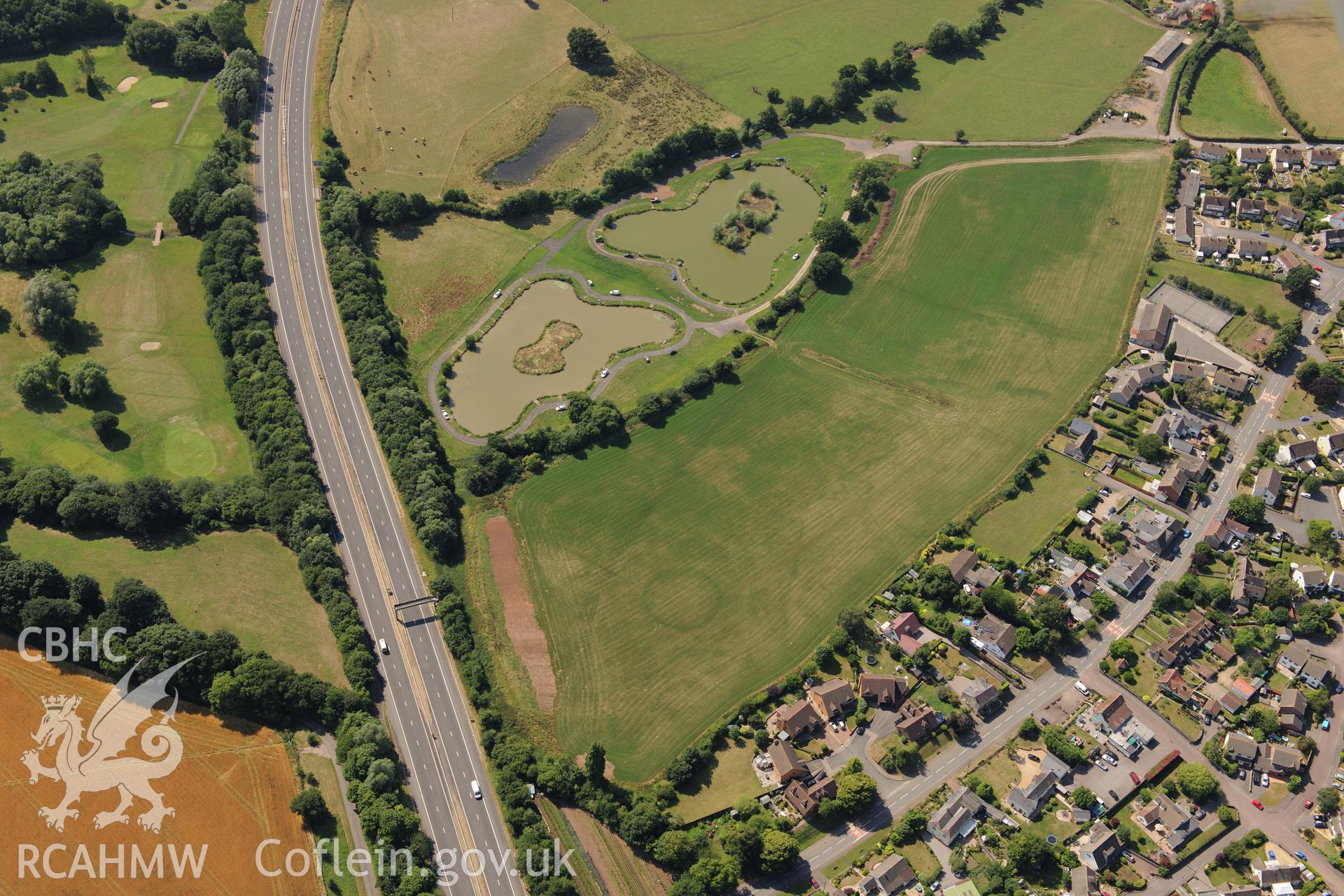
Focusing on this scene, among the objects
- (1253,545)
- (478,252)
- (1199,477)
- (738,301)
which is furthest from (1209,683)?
(478,252)

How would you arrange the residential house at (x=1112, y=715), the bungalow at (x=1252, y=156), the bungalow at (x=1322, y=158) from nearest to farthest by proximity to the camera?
1. the residential house at (x=1112, y=715)
2. the bungalow at (x=1322, y=158)
3. the bungalow at (x=1252, y=156)

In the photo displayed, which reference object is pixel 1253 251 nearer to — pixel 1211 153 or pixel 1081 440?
pixel 1211 153

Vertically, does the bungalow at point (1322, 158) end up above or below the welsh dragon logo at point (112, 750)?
above

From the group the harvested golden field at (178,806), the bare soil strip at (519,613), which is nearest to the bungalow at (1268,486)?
the bare soil strip at (519,613)

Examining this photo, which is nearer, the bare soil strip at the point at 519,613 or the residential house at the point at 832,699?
the residential house at the point at 832,699

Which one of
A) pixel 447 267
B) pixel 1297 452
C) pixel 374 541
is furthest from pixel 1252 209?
pixel 374 541

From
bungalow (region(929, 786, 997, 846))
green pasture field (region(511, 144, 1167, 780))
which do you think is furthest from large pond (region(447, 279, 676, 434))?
bungalow (region(929, 786, 997, 846))

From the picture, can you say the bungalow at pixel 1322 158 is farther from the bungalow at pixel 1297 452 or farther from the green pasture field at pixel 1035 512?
the green pasture field at pixel 1035 512

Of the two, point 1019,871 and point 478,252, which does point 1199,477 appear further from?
point 478,252
